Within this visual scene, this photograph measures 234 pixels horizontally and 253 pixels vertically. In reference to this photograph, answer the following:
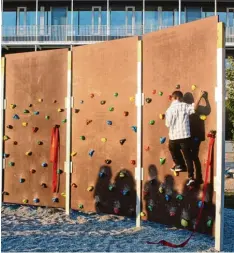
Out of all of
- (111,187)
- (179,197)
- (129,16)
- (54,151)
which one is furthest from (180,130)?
(129,16)

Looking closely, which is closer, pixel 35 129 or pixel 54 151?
pixel 54 151

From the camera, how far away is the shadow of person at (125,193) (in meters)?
6.37

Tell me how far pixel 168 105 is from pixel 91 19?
66.4 feet

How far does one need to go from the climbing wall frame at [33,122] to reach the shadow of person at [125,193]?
1076mm

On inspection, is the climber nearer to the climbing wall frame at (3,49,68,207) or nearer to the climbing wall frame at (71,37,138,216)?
the climbing wall frame at (71,37,138,216)

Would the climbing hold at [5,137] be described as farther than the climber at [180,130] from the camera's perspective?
Yes

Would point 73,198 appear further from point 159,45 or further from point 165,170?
point 159,45

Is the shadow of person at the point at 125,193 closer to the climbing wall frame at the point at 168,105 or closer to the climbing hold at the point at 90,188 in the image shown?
the climbing wall frame at the point at 168,105

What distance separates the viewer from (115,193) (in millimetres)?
6566

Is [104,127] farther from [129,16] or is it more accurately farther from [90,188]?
[129,16]

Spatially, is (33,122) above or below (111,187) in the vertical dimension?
above

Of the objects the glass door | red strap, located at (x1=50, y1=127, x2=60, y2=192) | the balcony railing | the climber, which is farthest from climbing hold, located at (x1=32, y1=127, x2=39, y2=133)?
the glass door

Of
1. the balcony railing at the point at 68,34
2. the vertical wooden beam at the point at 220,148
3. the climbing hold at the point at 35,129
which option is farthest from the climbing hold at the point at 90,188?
the balcony railing at the point at 68,34

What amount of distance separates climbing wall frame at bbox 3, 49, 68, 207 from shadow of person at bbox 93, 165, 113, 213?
69cm
